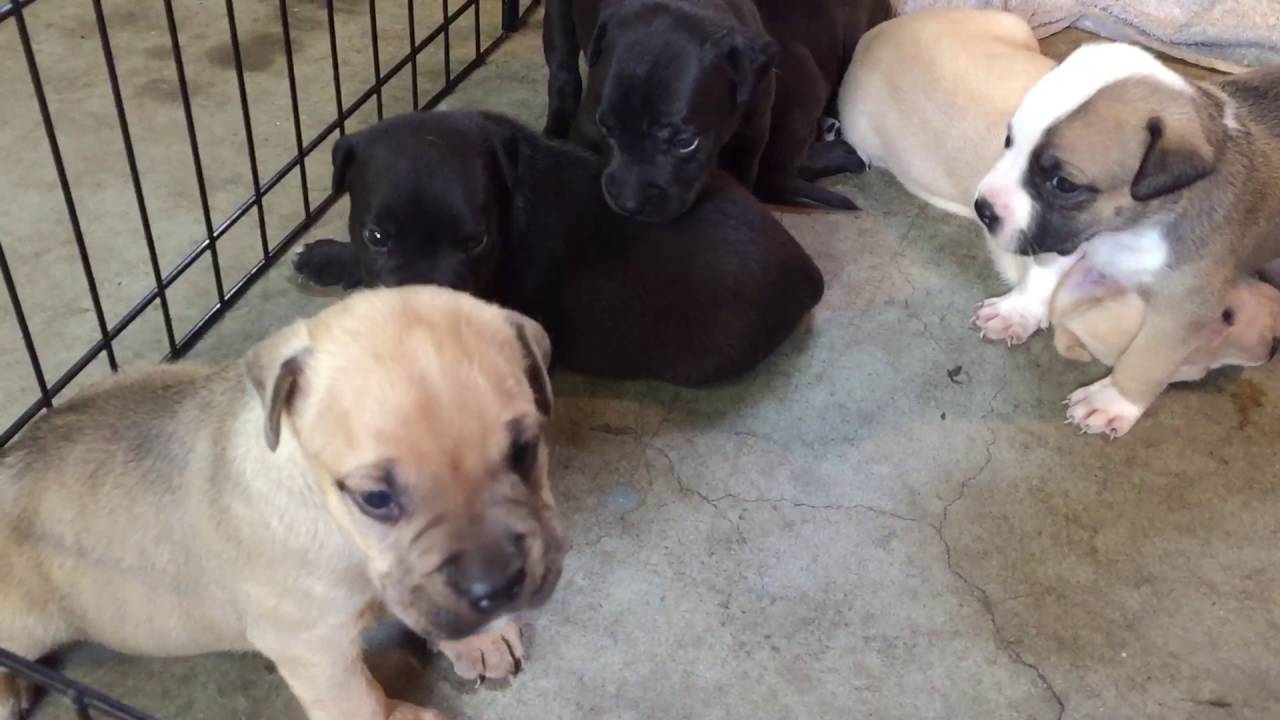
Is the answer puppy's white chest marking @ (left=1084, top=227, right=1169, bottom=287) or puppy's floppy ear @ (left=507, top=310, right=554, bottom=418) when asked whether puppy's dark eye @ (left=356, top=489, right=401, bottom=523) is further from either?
puppy's white chest marking @ (left=1084, top=227, right=1169, bottom=287)

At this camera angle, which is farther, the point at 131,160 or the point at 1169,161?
the point at 131,160

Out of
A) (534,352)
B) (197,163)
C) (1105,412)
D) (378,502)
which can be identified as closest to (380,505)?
(378,502)

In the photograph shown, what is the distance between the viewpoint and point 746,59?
8.98 feet

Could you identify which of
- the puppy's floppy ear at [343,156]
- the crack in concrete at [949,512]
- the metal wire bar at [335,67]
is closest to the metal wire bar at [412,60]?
the metal wire bar at [335,67]

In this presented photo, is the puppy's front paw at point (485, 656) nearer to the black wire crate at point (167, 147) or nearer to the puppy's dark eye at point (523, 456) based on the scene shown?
the puppy's dark eye at point (523, 456)

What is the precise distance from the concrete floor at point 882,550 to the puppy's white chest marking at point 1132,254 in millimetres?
341

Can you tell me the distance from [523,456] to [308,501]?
34cm

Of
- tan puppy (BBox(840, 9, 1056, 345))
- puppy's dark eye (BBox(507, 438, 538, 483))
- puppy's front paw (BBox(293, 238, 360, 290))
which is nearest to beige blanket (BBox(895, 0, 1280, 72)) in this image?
tan puppy (BBox(840, 9, 1056, 345))

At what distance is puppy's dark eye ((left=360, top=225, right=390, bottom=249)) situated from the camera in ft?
8.10

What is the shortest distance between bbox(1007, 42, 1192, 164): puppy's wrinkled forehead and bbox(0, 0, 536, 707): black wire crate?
69.3 inches

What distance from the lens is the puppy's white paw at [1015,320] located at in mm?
2967

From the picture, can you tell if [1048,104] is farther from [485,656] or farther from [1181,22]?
[1181,22]

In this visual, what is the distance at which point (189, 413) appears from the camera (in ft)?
6.27

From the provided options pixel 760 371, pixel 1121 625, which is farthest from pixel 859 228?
pixel 1121 625
